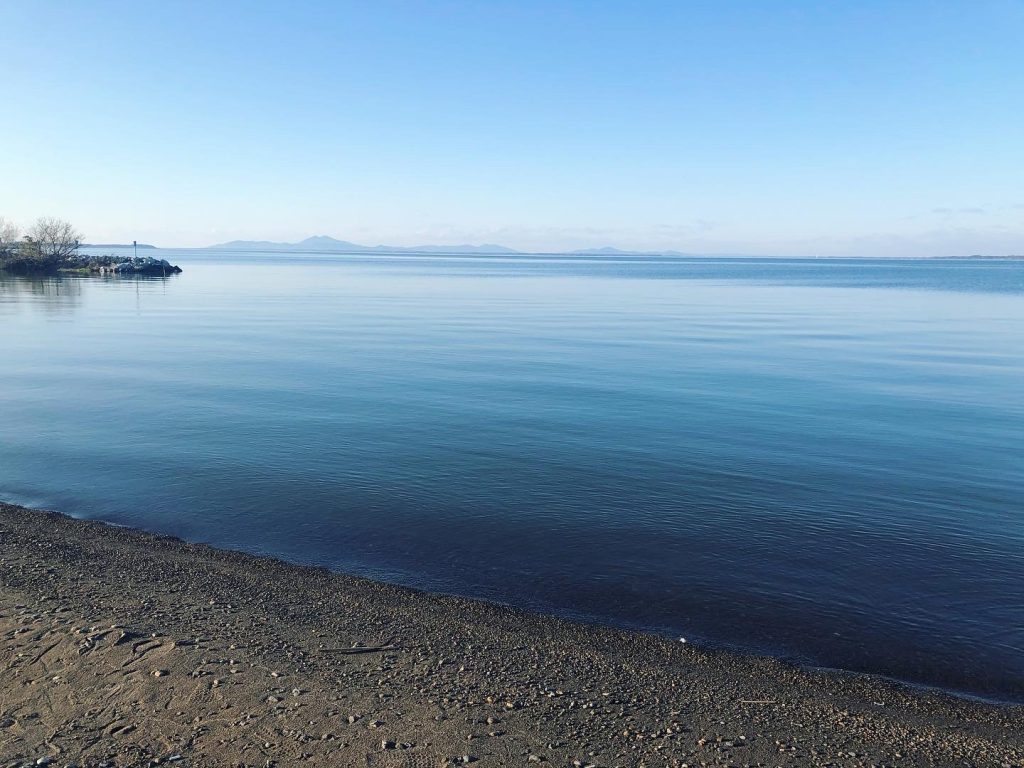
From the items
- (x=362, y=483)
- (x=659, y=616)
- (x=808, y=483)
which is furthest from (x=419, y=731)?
(x=808, y=483)

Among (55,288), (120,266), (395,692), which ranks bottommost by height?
(395,692)

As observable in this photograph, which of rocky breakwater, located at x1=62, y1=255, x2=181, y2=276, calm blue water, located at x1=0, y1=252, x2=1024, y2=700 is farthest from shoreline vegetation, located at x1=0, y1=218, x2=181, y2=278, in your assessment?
calm blue water, located at x1=0, y1=252, x2=1024, y2=700

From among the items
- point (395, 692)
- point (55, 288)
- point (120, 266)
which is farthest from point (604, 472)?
point (120, 266)

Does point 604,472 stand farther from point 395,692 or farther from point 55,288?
point 55,288

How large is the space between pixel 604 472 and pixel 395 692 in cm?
935

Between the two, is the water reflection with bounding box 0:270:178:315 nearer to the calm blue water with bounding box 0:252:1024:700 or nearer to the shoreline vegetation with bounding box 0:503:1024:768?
the calm blue water with bounding box 0:252:1024:700

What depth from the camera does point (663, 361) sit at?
102ft

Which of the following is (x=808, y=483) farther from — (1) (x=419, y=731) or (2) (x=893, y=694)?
(1) (x=419, y=731)

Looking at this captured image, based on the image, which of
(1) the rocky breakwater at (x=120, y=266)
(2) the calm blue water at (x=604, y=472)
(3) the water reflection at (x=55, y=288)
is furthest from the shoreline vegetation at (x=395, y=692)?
(1) the rocky breakwater at (x=120, y=266)

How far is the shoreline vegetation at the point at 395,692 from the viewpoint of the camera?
6406 mm

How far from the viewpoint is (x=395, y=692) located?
7.27m

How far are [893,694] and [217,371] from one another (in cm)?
2545

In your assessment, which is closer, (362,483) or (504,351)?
(362,483)

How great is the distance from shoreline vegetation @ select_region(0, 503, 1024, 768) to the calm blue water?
44.4 inches
